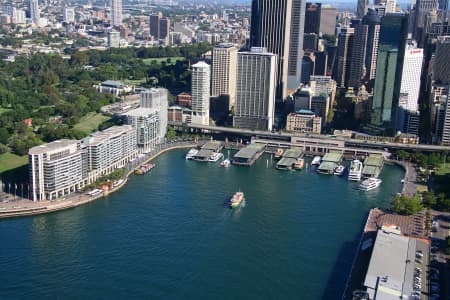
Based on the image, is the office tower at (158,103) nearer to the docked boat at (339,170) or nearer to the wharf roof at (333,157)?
the wharf roof at (333,157)

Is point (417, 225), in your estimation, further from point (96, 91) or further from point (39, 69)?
point (39, 69)

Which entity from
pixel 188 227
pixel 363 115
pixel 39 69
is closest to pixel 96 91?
pixel 39 69

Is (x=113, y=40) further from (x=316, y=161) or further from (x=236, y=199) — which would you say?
(x=236, y=199)

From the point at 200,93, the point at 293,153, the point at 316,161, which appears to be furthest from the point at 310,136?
the point at 200,93

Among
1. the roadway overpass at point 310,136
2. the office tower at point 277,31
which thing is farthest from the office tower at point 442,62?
the roadway overpass at point 310,136

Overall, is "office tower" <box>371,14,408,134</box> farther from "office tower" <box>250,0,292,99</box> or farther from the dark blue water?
the dark blue water

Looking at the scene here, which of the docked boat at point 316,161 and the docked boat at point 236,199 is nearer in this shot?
the docked boat at point 236,199
